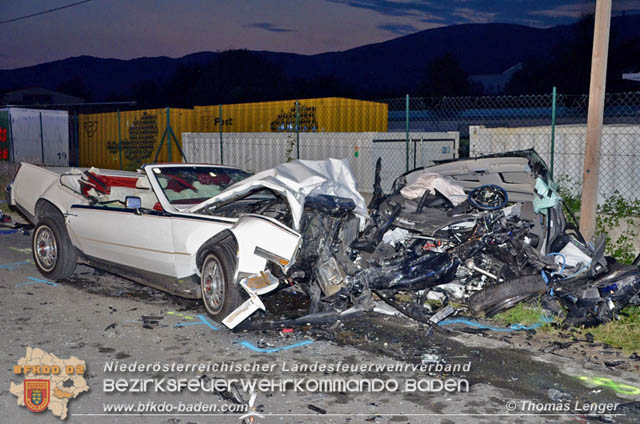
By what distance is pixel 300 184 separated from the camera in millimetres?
6188

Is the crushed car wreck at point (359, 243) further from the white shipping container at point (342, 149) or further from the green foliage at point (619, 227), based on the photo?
the white shipping container at point (342, 149)

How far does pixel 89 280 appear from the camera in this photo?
25.5 feet

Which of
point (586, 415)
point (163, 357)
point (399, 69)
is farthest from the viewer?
point (399, 69)

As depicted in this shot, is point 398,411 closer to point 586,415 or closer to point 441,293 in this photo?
point 586,415

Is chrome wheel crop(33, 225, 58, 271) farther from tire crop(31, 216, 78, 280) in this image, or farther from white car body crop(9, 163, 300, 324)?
white car body crop(9, 163, 300, 324)

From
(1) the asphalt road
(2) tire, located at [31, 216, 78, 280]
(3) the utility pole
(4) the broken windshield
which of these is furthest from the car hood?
(3) the utility pole

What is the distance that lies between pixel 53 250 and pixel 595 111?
7.04m

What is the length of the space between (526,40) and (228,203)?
20475 cm

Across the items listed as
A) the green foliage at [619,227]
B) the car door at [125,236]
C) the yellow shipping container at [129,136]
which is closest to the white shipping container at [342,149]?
the yellow shipping container at [129,136]

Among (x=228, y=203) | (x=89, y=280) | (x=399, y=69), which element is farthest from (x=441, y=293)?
(x=399, y=69)

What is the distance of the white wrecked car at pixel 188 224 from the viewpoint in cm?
568

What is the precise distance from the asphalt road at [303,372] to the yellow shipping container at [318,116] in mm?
13333

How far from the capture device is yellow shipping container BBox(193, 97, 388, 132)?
1941 cm

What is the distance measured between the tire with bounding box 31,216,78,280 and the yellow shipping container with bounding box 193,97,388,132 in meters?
12.2
